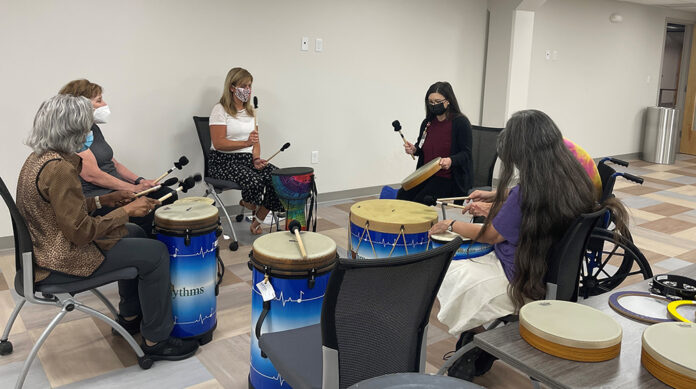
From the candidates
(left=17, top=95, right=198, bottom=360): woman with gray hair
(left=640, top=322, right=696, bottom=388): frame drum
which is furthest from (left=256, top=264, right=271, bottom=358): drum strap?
(left=640, top=322, right=696, bottom=388): frame drum

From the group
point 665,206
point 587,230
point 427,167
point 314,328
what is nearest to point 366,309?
point 314,328

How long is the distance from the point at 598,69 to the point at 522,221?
677cm

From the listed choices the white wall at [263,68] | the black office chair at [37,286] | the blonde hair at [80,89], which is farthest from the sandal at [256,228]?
the black office chair at [37,286]

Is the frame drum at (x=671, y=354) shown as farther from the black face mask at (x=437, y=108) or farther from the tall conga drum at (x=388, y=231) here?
the black face mask at (x=437, y=108)

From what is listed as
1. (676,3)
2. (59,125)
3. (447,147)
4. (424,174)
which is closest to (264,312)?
(59,125)

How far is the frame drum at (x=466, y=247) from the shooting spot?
8.21 ft

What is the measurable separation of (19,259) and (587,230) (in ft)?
7.30

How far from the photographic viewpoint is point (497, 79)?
6.47 m

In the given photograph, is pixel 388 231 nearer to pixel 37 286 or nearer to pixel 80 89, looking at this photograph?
pixel 37 286

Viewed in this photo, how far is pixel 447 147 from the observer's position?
385 centimetres

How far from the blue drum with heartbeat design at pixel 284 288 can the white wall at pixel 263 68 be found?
8.57ft

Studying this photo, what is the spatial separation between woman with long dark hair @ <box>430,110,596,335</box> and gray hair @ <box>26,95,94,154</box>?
162cm

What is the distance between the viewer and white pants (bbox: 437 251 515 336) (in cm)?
221

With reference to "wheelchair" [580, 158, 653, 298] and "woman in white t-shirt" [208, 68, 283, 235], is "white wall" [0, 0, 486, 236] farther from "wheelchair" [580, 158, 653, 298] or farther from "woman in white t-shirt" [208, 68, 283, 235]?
"wheelchair" [580, 158, 653, 298]
